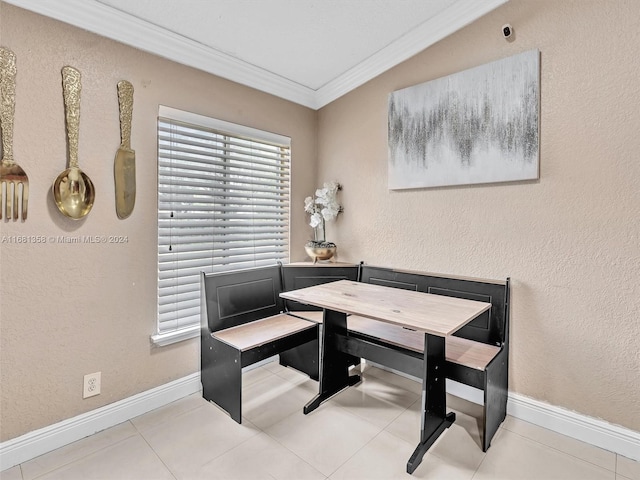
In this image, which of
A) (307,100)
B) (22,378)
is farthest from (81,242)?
(307,100)

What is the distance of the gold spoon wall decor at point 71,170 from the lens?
184 cm

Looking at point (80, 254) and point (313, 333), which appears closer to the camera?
point (80, 254)

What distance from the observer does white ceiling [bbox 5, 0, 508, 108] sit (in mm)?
1950

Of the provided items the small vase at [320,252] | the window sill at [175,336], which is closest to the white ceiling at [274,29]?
the small vase at [320,252]

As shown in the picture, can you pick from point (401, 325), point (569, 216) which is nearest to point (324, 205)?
point (401, 325)

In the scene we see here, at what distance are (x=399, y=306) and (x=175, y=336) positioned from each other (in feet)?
4.99

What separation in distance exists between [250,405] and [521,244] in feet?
→ 6.76

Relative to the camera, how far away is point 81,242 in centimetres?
193

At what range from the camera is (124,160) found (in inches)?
81.2

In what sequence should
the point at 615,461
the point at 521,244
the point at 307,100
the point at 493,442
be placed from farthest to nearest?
the point at 307,100 < the point at 521,244 < the point at 493,442 < the point at 615,461

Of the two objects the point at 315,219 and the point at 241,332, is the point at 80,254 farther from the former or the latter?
the point at 315,219

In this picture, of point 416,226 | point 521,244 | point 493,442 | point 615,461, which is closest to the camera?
point 615,461

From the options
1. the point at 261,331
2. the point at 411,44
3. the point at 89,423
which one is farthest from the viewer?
the point at 411,44

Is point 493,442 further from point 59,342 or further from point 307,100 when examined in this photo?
point 307,100
